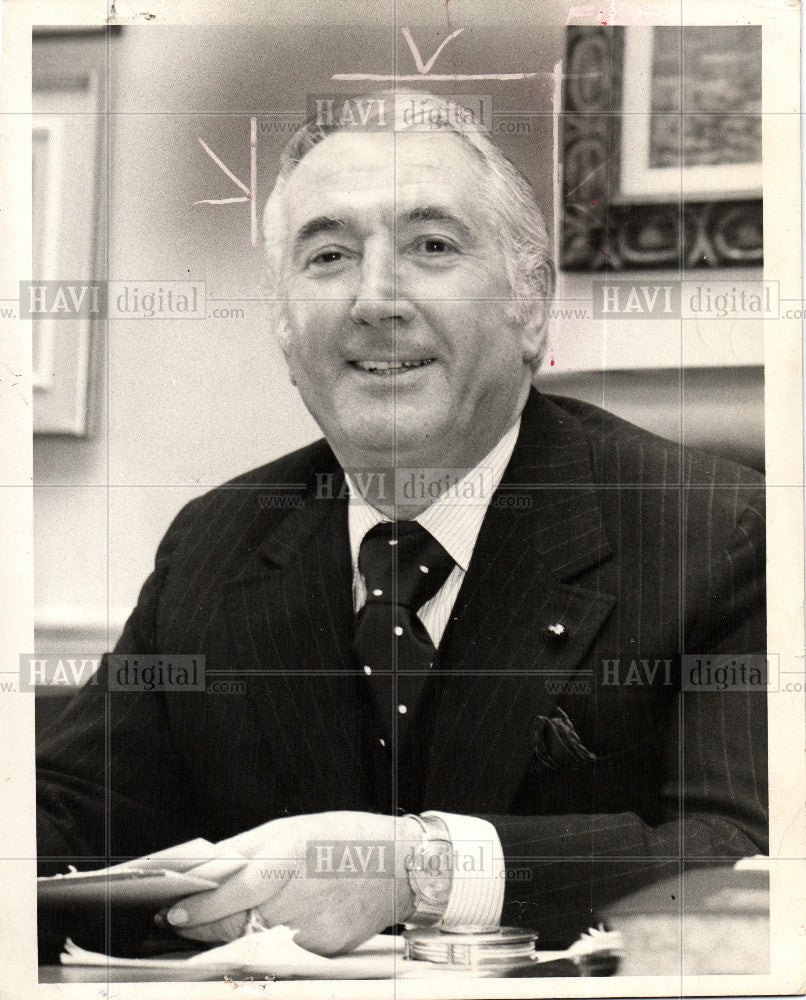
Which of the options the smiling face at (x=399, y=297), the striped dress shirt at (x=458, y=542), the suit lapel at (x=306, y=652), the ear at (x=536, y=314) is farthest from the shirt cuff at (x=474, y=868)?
the ear at (x=536, y=314)

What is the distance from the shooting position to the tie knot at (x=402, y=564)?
1070 millimetres

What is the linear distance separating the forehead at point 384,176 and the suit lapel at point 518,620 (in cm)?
25

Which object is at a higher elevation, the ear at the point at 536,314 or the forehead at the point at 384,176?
the forehead at the point at 384,176

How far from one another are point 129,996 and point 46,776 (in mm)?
261

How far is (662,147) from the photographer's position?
42.6 inches

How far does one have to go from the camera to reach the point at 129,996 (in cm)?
107

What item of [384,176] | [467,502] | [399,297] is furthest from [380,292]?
[467,502]

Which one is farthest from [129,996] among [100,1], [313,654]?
[100,1]

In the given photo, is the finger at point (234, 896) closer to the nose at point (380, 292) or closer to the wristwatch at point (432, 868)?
the wristwatch at point (432, 868)

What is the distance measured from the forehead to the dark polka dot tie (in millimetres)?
370

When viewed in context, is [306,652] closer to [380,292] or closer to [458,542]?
[458,542]

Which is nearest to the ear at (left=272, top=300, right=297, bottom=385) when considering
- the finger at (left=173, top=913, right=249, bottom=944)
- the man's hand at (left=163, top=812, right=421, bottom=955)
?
the man's hand at (left=163, top=812, right=421, bottom=955)

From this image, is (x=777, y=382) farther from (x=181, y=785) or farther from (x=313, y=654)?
(x=181, y=785)

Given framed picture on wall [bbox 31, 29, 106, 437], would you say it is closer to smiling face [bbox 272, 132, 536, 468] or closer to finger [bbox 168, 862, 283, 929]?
smiling face [bbox 272, 132, 536, 468]
